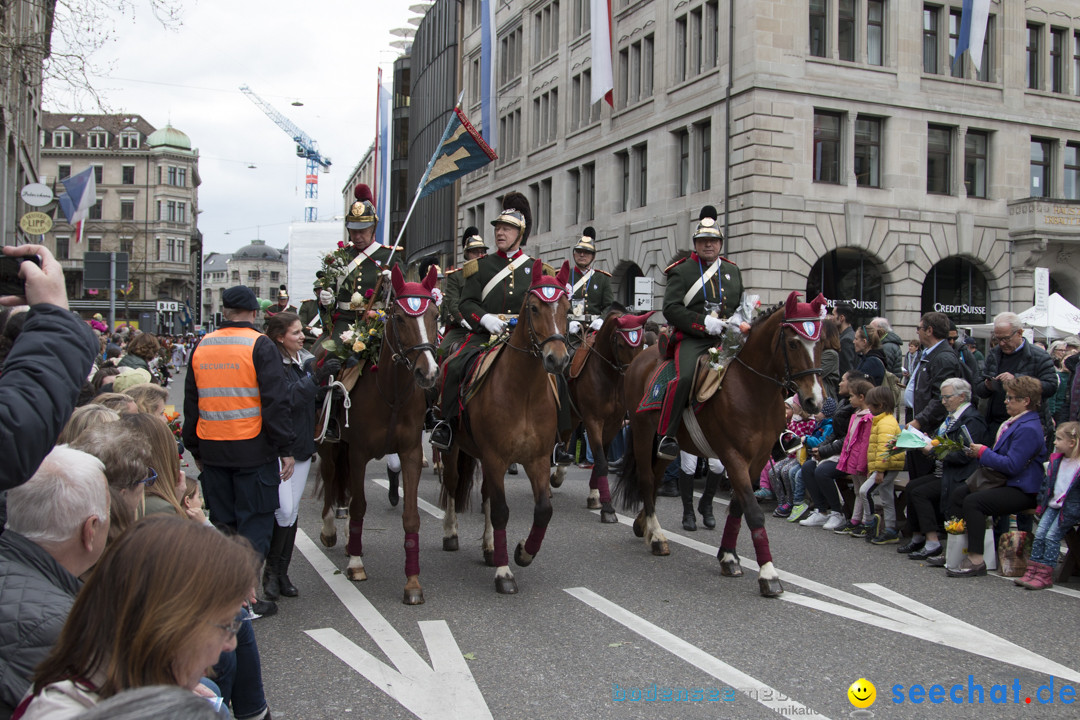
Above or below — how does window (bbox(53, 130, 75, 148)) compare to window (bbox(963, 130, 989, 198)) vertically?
above

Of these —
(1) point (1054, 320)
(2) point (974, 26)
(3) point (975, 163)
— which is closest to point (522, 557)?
(1) point (1054, 320)

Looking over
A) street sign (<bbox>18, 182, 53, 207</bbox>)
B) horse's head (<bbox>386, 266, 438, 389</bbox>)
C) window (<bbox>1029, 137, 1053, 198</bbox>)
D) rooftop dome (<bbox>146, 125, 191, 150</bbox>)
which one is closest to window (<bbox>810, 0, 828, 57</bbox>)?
window (<bbox>1029, 137, 1053, 198</bbox>)

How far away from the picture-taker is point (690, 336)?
28.9 feet

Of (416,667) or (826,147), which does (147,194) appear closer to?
(826,147)

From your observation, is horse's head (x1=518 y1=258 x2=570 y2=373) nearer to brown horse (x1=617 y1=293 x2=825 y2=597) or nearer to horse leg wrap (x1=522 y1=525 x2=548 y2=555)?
horse leg wrap (x1=522 y1=525 x2=548 y2=555)

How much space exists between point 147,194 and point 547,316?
327ft

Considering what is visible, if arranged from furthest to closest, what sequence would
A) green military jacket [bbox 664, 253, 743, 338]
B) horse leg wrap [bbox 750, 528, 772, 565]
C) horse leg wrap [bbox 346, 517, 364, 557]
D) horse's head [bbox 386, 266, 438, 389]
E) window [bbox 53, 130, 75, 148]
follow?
window [bbox 53, 130, 75, 148] < green military jacket [bbox 664, 253, 743, 338] < horse leg wrap [bbox 346, 517, 364, 557] < horse leg wrap [bbox 750, 528, 772, 565] < horse's head [bbox 386, 266, 438, 389]

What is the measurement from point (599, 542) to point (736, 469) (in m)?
2.08

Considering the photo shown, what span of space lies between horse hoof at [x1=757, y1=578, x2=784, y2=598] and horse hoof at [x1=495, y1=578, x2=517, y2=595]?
6.35 feet

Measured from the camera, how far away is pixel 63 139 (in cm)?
9275

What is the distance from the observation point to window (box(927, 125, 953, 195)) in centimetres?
3097

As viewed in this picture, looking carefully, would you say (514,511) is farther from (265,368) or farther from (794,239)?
(794,239)

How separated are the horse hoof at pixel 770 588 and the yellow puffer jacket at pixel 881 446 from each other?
2.92m

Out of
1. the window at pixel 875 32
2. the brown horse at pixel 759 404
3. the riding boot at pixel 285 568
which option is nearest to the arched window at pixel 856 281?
the window at pixel 875 32
